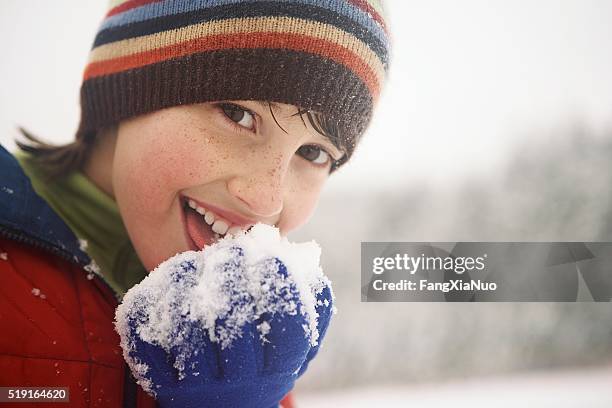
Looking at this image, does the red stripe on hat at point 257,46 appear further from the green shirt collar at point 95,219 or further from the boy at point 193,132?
the green shirt collar at point 95,219

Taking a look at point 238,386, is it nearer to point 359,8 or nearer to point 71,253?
point 71,253

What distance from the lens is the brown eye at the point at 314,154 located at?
0.70 meters

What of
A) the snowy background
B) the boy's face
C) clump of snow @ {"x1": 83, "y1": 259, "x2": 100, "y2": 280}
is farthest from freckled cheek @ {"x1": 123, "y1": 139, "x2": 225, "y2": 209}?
the snowy background

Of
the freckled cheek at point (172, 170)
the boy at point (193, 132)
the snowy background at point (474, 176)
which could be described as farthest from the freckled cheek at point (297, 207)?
the snowy background at point (474, 176)

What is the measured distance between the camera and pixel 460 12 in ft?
3.24

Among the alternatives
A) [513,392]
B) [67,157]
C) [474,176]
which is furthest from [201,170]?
[513,392]

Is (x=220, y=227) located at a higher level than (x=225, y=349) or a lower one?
higher

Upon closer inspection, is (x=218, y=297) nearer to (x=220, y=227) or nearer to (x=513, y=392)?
(x=220, y=227)

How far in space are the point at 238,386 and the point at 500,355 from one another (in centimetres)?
68

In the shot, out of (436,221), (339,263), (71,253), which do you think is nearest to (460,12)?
(436,221)

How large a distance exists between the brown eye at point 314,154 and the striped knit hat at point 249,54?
0.17 feet

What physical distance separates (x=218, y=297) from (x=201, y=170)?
191mm

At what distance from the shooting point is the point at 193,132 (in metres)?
0.63

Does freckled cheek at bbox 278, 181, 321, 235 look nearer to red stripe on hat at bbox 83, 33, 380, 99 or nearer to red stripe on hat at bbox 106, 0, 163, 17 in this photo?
red stripe on hat at bbox 83, 33, 380, 99
